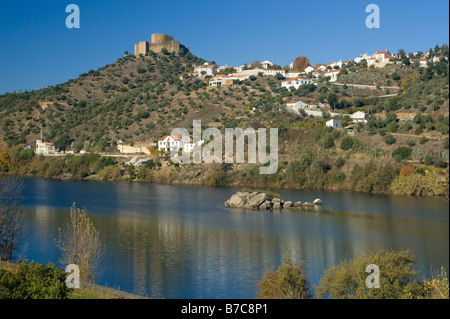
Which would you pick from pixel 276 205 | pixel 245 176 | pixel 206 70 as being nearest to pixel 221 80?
pixel 206 70

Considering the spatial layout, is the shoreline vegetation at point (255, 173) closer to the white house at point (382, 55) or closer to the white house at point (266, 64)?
the white house at point (382, 55)

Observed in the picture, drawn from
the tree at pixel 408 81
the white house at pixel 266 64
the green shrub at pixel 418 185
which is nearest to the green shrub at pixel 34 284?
the green shrub at pixel 418 185

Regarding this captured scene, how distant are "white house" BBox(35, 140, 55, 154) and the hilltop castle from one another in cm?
2720

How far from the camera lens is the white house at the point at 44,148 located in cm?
4070

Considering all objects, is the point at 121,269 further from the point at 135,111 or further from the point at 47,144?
the point at 135,111

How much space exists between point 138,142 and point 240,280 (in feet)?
98.0

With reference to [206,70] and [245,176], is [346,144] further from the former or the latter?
[206,70]

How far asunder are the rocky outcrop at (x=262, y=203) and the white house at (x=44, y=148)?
2244 centimetres

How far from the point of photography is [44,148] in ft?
135

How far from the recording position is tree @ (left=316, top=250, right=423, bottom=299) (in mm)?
8523

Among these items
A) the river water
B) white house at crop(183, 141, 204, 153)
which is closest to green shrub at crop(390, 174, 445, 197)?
the river water

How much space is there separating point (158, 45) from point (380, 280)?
62.1 meters

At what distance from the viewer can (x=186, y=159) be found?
34938 millimetres
